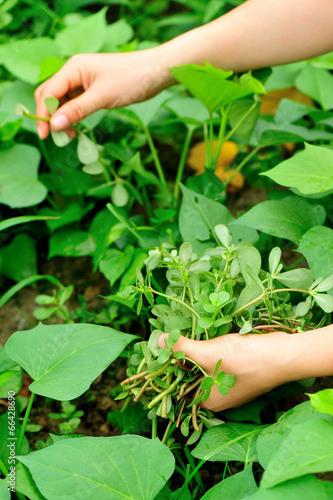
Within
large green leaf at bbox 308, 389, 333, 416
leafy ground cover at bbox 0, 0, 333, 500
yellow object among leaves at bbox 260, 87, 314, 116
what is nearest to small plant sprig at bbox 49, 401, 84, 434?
leafy ground cover at bbox 0, 0, 333, 500

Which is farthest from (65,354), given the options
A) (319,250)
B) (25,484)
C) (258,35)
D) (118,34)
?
(118,34)

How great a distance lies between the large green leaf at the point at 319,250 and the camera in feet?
2.58

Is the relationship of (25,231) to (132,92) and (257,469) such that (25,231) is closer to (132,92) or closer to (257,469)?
(132,92)

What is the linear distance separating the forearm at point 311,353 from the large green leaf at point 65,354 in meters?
0.26

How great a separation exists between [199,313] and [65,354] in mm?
240

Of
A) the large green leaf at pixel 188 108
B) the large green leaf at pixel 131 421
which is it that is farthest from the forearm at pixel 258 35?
the large green leaf at pixel 131 421

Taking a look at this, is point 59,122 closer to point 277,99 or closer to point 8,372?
point 8,372

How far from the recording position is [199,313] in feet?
2.64

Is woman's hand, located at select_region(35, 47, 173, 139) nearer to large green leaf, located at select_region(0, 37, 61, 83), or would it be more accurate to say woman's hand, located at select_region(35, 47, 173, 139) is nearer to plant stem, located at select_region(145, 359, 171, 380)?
large green leaf, located at select_region(0, 37, 61, 83)

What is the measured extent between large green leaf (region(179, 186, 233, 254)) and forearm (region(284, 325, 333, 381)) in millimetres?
324

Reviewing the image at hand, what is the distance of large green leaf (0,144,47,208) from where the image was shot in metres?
1.17

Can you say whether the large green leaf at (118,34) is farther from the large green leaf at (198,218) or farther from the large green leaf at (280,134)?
the large green leaf at (198,218)

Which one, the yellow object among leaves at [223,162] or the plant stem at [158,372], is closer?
the plant stem at [158,372]

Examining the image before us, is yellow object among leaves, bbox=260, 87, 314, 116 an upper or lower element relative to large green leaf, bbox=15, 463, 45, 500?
upper
